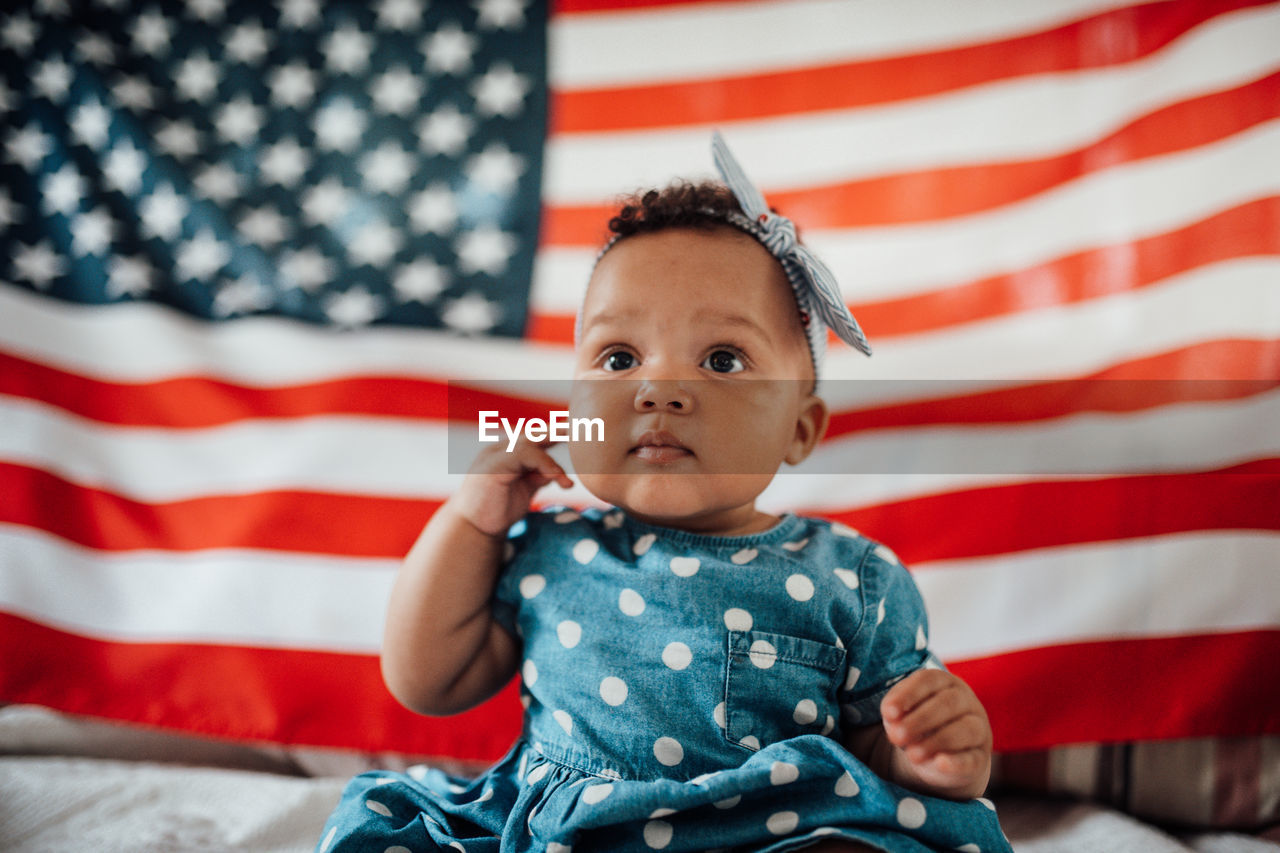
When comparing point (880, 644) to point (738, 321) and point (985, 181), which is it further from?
point (985, 181)

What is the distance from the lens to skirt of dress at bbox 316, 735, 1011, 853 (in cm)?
63

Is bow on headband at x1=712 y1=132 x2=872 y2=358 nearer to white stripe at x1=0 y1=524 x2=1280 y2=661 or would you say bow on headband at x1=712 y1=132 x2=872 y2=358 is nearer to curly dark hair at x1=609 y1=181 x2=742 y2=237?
curly dark hair at x1=609 y1=181 x2=742 y2=237

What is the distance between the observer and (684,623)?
735 millimetres

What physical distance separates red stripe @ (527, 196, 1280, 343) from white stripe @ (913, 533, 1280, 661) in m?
0.41

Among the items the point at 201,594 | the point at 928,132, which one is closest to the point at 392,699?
the point at 201,594

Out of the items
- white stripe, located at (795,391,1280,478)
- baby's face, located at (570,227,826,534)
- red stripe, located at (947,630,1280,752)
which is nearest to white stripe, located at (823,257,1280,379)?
white stripe, located at (795,391,1280,478)

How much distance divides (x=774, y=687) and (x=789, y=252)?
419mm

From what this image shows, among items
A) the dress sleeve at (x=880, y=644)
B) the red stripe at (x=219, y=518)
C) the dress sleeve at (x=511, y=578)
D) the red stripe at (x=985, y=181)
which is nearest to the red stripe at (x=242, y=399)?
the red stripe at (x=219, y=518)

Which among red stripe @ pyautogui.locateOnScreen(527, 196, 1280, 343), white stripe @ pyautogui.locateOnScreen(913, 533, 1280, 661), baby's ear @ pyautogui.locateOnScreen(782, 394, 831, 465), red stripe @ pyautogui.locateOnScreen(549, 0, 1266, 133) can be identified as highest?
red stripe @ pyautogui.locateOnScreen(549, 0, 1266, 133)

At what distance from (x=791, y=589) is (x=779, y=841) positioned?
0.68 feet

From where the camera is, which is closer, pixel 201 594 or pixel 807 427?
pixel 807 427

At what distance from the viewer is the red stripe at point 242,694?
3.57 ft

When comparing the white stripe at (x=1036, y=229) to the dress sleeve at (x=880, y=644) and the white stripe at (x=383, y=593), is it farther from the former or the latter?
the dress sleeve at (x=880, y=644)

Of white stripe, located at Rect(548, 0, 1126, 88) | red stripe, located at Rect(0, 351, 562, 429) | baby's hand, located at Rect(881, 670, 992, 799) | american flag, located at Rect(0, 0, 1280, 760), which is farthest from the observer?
white stripe, located at Rect(548, 0, 1126, 88)
